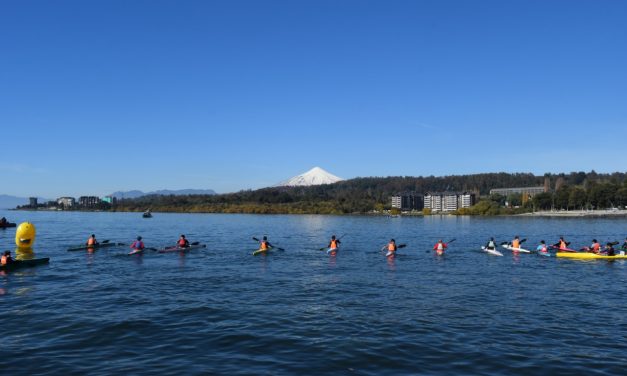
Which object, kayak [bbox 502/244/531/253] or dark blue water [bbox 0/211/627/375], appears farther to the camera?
kayak [bbox 502/244/531/253]

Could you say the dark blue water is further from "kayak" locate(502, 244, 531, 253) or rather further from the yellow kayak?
"kayak" locate(502, 244, 531, 253)

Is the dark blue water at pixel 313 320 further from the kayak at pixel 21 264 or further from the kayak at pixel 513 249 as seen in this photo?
the kayak at pixel 513 249

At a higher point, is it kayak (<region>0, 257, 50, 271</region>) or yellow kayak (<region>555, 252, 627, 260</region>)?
yellow kayak (<region>555, 252, 627, 260</region>)

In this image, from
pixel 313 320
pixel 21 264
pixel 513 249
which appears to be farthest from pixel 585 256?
pixel 21 264

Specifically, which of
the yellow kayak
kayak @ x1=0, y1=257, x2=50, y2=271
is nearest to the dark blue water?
kayak @ x1=0, y1=257, x2=50, y2=271

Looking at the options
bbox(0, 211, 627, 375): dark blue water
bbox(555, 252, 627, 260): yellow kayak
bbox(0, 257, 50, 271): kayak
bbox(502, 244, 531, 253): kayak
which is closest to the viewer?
bbox(0, 211, 627, 375): dark blue water

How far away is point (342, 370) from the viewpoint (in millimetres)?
14062

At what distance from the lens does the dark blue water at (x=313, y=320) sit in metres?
14.7

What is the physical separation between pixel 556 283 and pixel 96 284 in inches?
1048

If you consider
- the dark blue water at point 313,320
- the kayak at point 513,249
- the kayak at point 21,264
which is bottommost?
the dark blue water at point 313,320

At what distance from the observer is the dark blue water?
14688 mm

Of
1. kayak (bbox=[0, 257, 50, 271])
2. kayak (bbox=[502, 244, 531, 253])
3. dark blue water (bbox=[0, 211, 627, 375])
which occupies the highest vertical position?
kayak (bbox=[502, 244, 531, 253])

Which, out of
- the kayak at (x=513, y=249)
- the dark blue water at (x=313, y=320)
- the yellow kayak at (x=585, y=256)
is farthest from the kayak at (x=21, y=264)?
the yellow kayak at (x=585, y=256)

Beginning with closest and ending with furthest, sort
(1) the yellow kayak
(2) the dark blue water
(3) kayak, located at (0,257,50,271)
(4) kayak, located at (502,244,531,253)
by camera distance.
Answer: (2) the dark blue water, (3) kayak, located at (0,257,50,271), (1) the yellow kayak, (4) kayak, located at (502,244,531,253)
